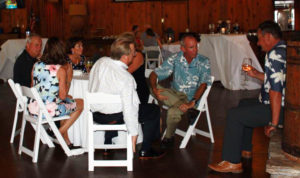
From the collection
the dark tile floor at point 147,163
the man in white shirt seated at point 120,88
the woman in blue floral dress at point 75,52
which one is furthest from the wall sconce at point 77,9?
the man in white shirt seated at point 120,88

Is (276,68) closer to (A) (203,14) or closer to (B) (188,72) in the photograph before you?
(B) (188,72)

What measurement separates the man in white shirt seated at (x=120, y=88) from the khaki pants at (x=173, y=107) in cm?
39

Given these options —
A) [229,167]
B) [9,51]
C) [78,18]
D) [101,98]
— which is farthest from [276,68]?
[78,18]

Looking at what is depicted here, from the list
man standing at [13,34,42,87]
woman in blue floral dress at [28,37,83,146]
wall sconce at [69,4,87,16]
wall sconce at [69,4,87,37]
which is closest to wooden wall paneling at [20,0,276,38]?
wall sconce at [69,4,87,37]

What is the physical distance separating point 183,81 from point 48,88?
1369mm

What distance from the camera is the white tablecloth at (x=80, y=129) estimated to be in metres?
4.62

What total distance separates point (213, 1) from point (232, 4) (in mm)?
587

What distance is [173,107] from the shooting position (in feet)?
14.8

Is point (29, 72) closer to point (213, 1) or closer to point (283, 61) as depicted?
point (283, 61)

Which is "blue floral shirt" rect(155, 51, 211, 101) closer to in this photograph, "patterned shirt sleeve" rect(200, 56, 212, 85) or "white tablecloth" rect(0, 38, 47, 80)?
"patterned shirt sleeve" rect(200, 56, 212, 85)

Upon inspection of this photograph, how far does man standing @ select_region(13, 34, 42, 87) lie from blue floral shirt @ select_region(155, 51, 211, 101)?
1395mm

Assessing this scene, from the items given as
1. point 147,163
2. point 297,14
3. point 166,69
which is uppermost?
point 297,14

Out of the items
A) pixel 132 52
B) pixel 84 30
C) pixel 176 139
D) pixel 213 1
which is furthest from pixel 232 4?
pixel 132 52

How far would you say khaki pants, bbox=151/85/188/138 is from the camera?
4.50 m
